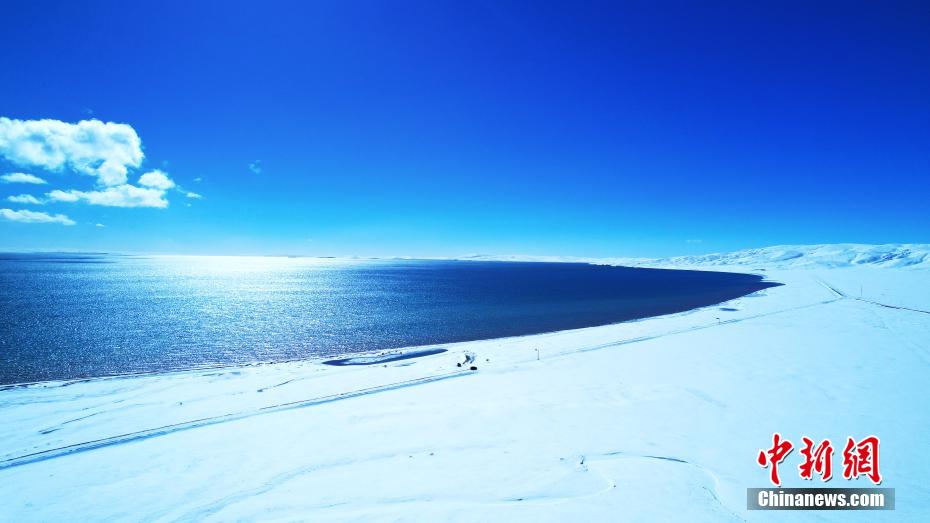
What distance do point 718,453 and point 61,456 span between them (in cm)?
2204

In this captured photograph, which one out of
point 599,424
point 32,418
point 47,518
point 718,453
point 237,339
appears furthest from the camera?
point 237,339

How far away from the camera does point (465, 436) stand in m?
13.7

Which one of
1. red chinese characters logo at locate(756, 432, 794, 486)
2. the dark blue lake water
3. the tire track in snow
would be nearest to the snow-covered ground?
the tire track in snow

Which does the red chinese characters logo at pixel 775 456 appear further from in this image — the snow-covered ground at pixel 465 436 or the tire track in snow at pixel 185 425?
the tire track in snow at pixel 185 425

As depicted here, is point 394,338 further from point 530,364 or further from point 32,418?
point 32,418

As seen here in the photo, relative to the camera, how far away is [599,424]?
47.8 feet

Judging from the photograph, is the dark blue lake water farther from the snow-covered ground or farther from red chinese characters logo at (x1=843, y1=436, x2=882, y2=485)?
red chinese characters logo at (x1=843, y1=436, x2=882, y2=485)

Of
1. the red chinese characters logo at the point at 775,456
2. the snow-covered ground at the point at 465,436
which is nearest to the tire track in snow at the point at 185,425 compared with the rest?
the snow-covered ground at the point at 465,436

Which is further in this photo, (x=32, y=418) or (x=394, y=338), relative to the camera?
(x=394, y=338)

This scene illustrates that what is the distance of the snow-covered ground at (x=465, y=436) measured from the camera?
9891 millimetres

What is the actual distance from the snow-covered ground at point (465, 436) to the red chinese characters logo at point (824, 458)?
28 centimetres

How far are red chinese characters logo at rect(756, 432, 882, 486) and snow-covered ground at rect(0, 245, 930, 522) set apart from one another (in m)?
0.28

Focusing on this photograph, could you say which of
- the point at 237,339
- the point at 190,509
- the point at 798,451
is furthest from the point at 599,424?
the point at 237,339

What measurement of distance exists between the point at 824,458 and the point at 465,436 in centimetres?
1131
